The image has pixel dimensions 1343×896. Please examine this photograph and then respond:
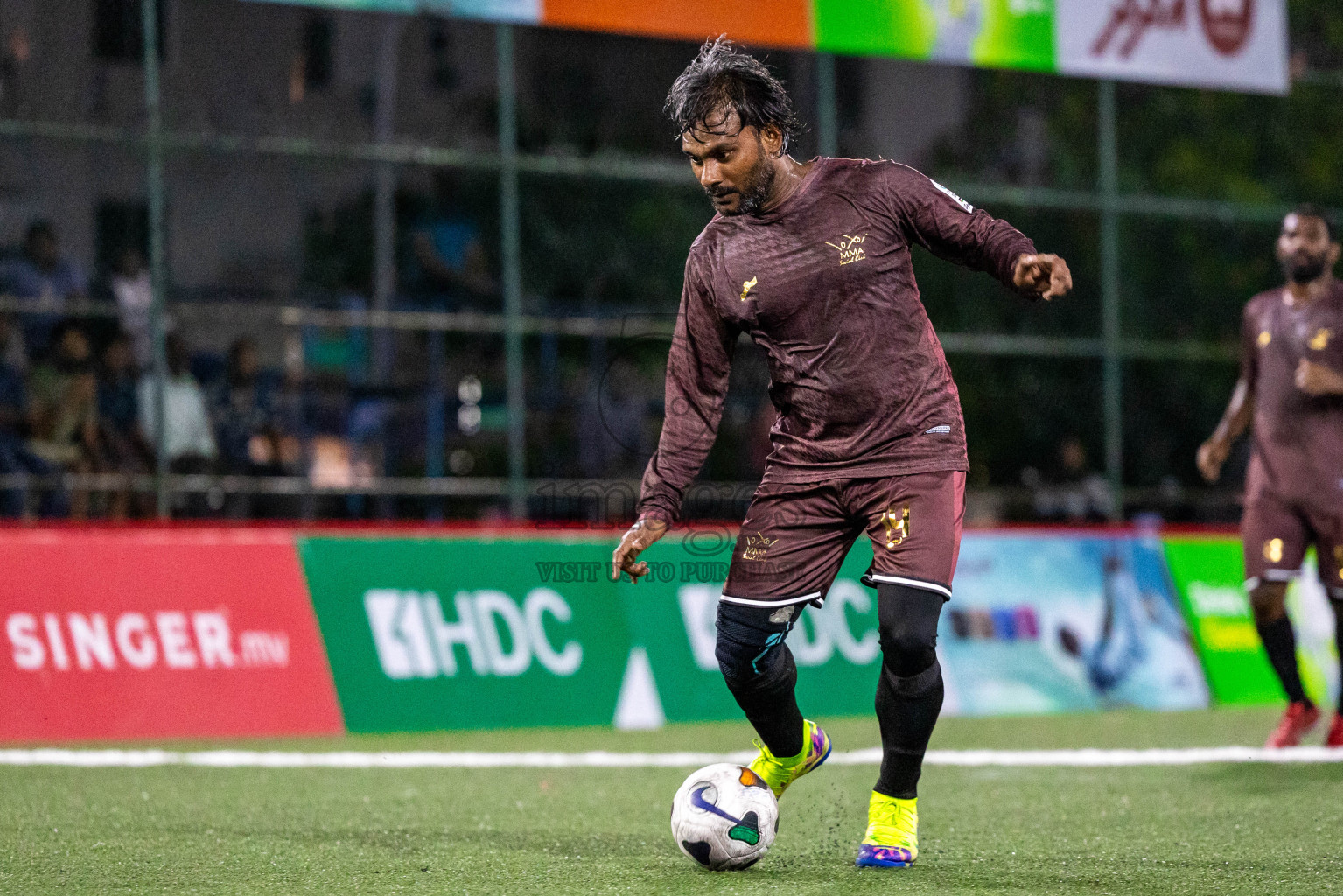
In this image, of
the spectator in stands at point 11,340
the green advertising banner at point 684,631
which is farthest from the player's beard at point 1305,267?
the spectator in stands at point 11,340

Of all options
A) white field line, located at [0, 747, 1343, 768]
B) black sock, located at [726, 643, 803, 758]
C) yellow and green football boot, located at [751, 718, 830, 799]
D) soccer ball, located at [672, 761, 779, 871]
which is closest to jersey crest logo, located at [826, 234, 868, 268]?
black sock, located at [726, 643, 803, 758]

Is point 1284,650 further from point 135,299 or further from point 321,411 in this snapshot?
point 135,299

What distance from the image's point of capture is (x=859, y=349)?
5141 millimetres

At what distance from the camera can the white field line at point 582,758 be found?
784cm

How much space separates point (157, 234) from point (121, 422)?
1362mm

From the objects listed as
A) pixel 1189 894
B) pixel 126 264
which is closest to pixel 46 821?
pixel 1189 894

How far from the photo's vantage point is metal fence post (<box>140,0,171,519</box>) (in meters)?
12.0

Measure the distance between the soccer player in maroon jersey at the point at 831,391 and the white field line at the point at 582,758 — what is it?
2.88 meters

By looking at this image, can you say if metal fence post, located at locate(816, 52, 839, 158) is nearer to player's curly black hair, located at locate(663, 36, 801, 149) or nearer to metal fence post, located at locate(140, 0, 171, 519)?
metal fence post, located at locate(140, 0, 171, 519)

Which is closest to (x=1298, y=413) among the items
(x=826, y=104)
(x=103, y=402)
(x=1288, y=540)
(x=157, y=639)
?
(x=1288, y=540)

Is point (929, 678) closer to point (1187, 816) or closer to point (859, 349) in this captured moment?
point (859, 349)

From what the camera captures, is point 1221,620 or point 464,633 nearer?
point 464,633

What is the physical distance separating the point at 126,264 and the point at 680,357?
8.98 metres

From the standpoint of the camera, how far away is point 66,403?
40.9 ft
